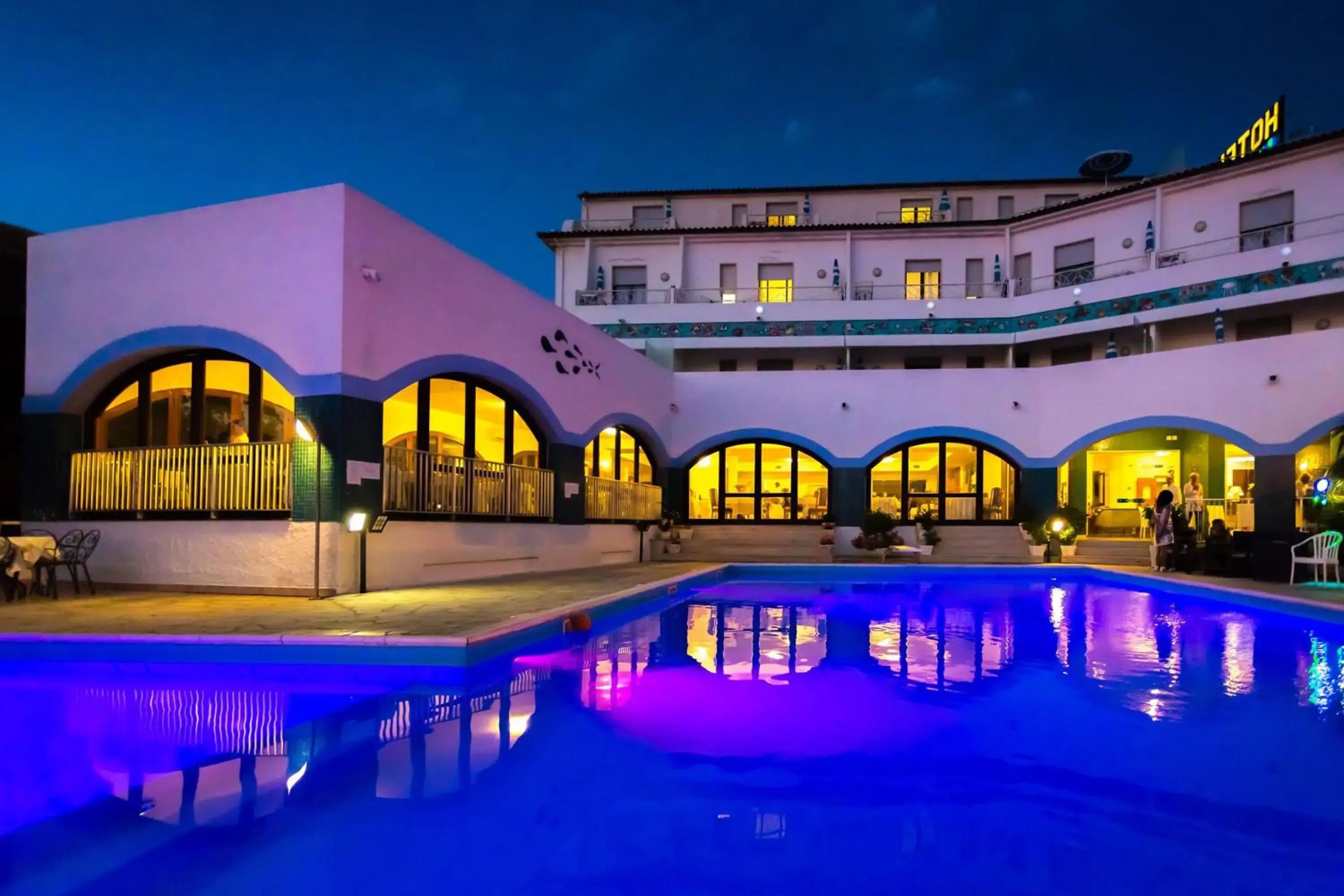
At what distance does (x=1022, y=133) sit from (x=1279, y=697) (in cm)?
13112

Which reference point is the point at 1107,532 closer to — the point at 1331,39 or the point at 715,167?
the point at 1331,39

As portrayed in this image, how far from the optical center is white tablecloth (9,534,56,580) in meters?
8.87

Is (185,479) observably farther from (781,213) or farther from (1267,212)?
(1267,212)

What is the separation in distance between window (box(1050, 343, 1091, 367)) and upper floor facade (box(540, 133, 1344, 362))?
1.45m

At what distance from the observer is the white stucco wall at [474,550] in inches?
403

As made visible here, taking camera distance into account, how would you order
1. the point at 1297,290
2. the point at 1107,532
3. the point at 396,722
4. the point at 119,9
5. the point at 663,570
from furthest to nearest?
the point at 119,9 → the point at 1107,532 → the point at 1297,290 → the point at 663,570 → the point at 396,722

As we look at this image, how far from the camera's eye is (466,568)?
38.2 feet

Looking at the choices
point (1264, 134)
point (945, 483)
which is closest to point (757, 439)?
point (945, 483)

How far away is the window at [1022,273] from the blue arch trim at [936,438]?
6.32m

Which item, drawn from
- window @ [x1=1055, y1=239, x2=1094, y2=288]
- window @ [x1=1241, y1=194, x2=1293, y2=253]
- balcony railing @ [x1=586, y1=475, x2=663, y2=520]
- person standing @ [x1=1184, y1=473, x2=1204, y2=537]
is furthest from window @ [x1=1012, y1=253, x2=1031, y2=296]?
balcony railing @ [x1=586, y1=475, x2=663, y2=520]

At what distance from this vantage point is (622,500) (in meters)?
17.0

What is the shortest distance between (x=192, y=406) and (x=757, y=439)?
12480 millimetres

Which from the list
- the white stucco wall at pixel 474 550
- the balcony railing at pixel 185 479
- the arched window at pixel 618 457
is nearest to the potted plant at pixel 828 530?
the arched window at pixel 618 457

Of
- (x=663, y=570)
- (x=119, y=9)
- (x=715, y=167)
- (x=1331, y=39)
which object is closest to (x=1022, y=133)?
(x=1331, y=39)
